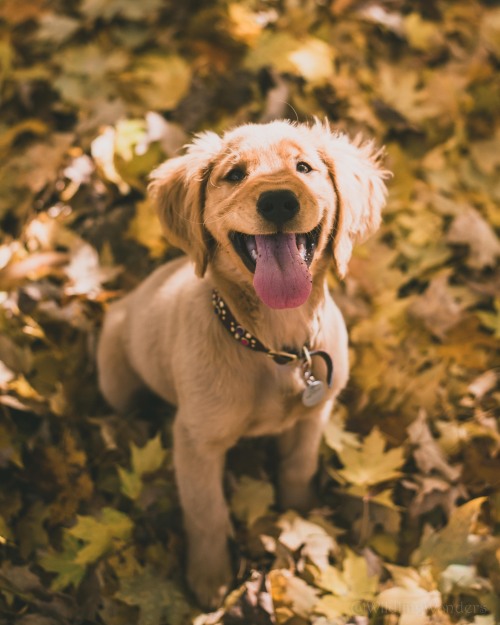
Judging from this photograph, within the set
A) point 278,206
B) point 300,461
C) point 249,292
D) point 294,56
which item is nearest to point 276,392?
Answer: point 249,292

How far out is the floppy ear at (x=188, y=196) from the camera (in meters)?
2.28

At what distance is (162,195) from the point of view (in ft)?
7.93

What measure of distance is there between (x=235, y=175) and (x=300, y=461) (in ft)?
4.52

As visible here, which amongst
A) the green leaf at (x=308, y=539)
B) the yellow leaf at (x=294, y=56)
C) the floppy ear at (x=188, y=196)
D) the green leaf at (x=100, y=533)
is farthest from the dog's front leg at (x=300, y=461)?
the yellow leaf at (x=294, y=56)

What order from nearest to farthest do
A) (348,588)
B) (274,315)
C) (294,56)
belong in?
(274,315) < (348,588) < (294,56)

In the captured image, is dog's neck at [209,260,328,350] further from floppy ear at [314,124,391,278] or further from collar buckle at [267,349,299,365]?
floppy ear at [314,124,391,278]

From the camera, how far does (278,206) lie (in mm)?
1955

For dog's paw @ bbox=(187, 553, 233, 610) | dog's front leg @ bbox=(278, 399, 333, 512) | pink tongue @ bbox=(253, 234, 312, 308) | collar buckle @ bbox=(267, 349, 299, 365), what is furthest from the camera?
dog's front leg @ bbox=(278, 399, 333, 512)

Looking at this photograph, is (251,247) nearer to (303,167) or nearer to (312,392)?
(303,167)

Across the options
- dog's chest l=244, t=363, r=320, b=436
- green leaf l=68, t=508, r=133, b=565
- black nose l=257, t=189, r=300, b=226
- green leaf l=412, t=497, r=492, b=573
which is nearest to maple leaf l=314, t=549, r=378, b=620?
green leaf l=412, t=497, r=492, b=573

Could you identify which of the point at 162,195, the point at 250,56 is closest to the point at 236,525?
the point at 162,195

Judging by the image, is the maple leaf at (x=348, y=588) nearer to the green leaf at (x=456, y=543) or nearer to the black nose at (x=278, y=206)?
the green leaf at (x=456, y=543)

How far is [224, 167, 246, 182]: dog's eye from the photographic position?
219 cm

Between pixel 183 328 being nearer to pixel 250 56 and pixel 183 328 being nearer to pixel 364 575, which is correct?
pixel 364 575
